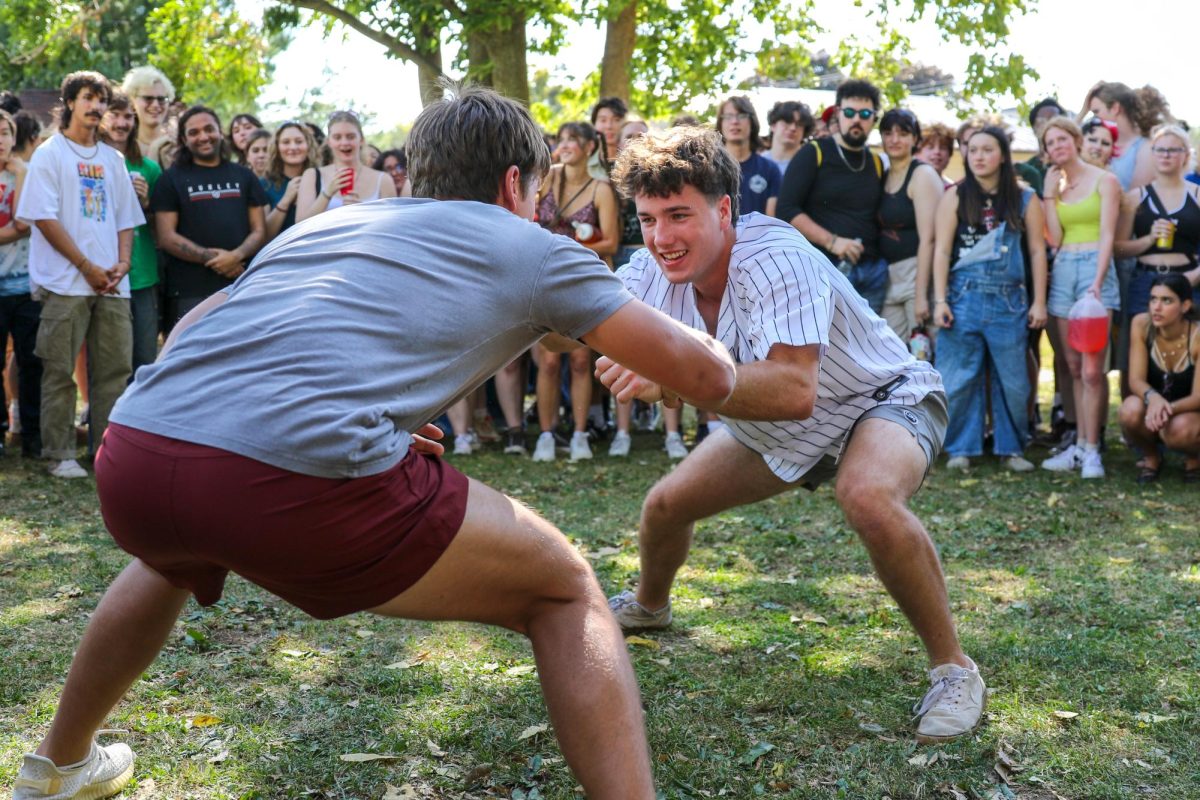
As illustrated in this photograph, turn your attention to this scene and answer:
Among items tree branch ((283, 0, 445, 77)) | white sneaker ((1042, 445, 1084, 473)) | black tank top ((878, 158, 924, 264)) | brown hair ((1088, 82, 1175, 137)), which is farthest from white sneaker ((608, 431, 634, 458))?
tree branch ((283, 0, 445, 77))

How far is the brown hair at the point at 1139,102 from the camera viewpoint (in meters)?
9.25

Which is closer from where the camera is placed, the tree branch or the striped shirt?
the striped shirt

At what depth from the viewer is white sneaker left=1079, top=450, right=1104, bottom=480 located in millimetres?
7883

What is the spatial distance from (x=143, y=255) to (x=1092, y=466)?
642 cm

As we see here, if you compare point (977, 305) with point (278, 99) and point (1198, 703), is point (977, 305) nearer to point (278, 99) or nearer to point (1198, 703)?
point (1198, 703)

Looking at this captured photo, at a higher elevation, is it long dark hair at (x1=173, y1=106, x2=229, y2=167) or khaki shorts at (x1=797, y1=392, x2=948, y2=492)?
long dark hair at (x1=173, y1=106, x2=229, y2=167)

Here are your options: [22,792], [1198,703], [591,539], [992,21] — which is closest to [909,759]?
[1198,703]

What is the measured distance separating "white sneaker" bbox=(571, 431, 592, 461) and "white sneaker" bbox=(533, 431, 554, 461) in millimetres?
152

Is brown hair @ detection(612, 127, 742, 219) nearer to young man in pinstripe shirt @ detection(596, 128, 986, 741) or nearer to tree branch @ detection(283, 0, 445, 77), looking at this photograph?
young man in pinstripe shirt @ detection(596, 128, 986, 741)

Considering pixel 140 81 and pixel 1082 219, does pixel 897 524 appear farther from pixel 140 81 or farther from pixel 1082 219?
pixel 140 81

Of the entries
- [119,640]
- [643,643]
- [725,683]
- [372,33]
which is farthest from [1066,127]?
[372,33]

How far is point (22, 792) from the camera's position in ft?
10.0

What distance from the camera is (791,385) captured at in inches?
136

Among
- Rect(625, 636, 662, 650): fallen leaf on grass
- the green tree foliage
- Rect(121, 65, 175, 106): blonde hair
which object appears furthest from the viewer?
the green tree foliage
